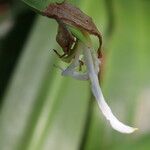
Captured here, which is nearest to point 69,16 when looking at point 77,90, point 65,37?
point 65,37

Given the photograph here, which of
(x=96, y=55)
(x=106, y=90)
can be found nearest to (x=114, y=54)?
(x=106, y=90)

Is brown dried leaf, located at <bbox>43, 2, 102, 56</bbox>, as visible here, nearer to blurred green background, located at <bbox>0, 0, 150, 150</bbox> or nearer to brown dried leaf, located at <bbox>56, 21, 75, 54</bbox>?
brown dried leaf, located at <bbox>56, 21, 75, 54</bbox>

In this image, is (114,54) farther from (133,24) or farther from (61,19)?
(61,19)

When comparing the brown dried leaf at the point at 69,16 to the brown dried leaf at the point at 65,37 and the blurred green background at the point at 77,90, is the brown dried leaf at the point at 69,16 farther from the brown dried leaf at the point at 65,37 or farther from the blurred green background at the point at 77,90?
the blurred green background at the point at 77,90

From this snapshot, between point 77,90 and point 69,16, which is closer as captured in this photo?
point 69,16

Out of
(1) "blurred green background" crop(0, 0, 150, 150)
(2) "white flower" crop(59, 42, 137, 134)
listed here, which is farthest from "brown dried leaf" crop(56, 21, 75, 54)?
(1) "blurred green background" crop(0, 0, 150, 150)

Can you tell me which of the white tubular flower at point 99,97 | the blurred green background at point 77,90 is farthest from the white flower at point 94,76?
the blurred green background at point 77,90

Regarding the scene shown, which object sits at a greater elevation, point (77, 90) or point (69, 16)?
point (69, 16)

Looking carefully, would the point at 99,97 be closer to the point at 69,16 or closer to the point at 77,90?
the point at 69,16

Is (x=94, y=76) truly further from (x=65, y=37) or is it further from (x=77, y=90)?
(x=77, y=90)
